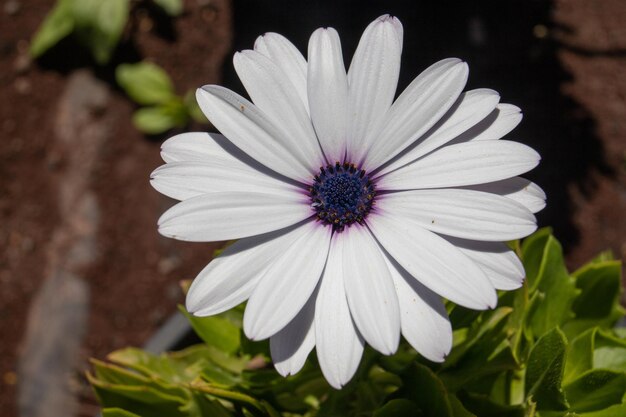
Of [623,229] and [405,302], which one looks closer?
[405,302]

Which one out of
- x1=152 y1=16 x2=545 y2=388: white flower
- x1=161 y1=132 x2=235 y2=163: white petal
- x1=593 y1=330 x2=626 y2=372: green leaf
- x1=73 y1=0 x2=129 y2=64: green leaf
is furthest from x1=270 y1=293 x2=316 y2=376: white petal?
x1=73 y1=0 x2=129 y2=64: green leaf

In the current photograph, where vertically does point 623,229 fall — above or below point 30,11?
below

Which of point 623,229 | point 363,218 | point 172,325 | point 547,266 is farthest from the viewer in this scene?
point 623,229

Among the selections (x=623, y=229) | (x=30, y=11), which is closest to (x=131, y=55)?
(x=30, y=11)

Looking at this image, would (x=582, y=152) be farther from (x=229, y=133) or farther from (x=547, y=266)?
(x=229, y=133)

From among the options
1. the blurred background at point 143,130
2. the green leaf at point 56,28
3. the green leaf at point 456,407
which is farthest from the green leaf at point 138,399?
the green leaf at point 56,28

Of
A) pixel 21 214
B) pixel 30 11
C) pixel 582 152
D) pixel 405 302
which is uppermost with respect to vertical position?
pixel 30 11

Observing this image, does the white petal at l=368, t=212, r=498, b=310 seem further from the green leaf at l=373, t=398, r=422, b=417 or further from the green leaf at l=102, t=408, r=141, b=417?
the green leaf at l=102, t=408, r=141, b=417
